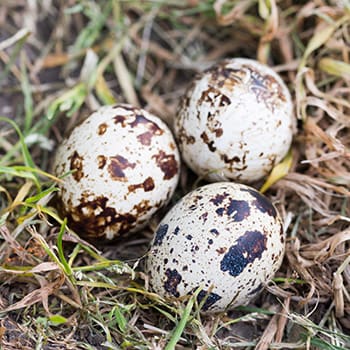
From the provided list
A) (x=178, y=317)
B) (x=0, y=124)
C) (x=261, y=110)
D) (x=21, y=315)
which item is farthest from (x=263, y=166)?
(x=0, y=124)

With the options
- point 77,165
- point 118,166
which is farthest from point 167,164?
point 77,165

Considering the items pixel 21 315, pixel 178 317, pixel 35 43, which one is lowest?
pixel 178 317

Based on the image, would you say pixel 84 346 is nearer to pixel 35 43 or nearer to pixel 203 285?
pixel 203 285

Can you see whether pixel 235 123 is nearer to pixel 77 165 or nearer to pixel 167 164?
pixel 167 164

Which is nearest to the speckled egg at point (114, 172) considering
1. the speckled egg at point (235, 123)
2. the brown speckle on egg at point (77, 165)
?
the brown speckle on egg at point (77, 165)

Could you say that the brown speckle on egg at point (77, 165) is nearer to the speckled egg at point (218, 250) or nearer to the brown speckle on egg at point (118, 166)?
the brown speckle on egg at point (118, 166)

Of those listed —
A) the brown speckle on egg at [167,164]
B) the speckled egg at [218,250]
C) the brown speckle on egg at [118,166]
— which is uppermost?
the brown speckle on egg at [118,166]
